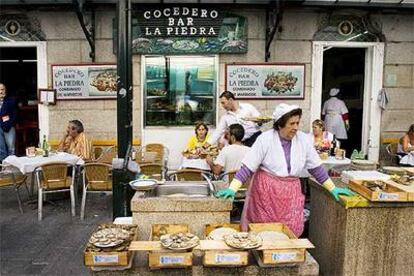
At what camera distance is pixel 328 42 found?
8.98m

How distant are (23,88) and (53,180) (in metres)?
5.69

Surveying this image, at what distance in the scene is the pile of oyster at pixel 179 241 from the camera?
8.86ft

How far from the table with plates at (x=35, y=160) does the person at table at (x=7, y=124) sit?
214 centimetres

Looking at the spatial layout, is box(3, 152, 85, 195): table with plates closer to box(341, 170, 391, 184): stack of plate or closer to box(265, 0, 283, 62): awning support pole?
box(265, 0, 283, 62): awning support pole

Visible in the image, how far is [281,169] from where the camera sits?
366 centimetres

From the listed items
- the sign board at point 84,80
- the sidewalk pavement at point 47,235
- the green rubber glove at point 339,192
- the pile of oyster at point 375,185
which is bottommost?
the sidewalk pavement at point 47,235

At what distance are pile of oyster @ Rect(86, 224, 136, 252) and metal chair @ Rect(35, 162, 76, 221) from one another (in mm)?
3582

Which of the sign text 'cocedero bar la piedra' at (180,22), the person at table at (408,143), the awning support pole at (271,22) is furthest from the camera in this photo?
the sign text 'cocedero bar la piedra' at (180,22)

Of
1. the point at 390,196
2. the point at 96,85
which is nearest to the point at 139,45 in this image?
the point at 96,85

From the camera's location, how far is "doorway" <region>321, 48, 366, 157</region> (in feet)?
35.0

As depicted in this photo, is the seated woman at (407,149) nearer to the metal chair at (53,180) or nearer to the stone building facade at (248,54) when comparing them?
the stone building facade at (248,54)

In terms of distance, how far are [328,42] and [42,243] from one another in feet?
22.4

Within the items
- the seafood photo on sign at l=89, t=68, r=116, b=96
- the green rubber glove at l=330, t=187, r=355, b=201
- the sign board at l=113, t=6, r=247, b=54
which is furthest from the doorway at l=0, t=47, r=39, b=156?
the green rubber glove at l=330, t=187, r=355, b=201

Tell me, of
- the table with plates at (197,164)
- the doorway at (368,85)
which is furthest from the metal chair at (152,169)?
the doorway at (368,85)
